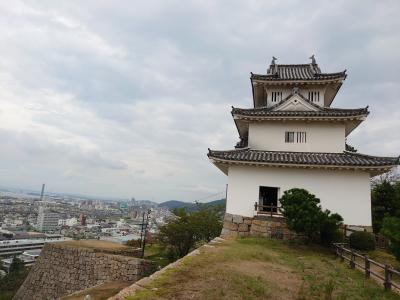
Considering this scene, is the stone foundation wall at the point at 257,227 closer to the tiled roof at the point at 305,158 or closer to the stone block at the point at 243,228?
the stone block at the point at 243,228

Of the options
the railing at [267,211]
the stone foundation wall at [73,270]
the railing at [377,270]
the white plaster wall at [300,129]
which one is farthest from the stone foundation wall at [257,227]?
the stone foundation wall at [73,270]

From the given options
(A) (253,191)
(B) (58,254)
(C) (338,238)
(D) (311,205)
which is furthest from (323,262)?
(B) (58,254)

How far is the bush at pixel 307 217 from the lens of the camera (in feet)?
38.3

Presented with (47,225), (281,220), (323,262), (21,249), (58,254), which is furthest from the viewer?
(47,225)

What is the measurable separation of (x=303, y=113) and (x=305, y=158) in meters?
2.52

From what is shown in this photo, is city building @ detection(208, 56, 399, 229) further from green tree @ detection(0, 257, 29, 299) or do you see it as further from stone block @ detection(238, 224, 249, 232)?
green tree @ detection(0, 257, 29, 299)

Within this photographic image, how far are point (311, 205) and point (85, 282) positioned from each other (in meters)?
12.9

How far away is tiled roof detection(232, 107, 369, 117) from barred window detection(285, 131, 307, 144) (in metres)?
1.16

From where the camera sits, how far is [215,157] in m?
15.5

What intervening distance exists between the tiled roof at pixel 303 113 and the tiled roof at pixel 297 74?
2.15 m

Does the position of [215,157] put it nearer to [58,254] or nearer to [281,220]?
[281,220]

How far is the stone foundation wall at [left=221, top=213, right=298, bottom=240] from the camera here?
1429 cm

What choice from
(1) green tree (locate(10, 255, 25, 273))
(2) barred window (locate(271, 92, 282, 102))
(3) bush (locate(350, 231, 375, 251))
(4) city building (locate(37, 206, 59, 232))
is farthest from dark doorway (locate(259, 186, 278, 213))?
(4) city building (locate(37, 206, 59, 232))

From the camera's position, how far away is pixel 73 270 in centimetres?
1725
